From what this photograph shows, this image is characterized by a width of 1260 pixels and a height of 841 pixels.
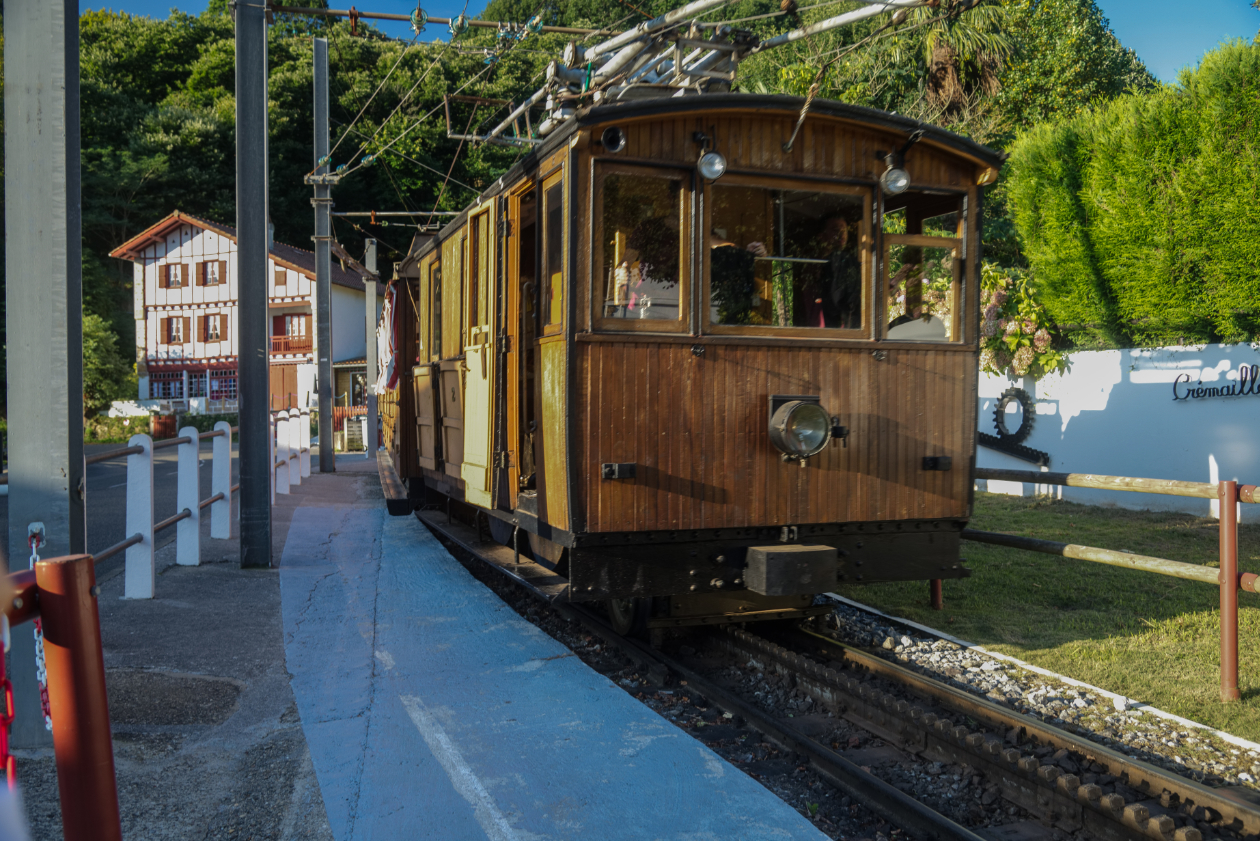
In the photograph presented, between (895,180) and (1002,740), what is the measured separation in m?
2.97

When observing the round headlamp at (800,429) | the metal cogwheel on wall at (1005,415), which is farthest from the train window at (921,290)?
the metal cogwheel on wall at (1005,415)

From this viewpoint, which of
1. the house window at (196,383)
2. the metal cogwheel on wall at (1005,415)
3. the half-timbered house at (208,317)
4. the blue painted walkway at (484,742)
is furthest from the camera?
the house window at (196,383)

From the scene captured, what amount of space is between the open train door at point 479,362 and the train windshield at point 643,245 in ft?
4.49

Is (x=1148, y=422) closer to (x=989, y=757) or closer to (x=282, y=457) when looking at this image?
(x=989, y=757)

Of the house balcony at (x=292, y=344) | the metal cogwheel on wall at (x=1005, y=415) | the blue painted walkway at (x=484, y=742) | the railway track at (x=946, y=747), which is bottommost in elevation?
the blue painted walkway at (x=484, y=742)

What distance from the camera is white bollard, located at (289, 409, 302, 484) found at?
588 inches

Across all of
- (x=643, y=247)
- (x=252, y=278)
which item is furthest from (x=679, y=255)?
(x=252, y=278)

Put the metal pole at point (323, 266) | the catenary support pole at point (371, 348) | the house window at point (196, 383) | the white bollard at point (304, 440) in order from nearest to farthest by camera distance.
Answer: the white bollard at point (304, 440)
the metal pole at point (323, 266)
the catenary support pole at point (371, 348)
the house window at point (196, 383)

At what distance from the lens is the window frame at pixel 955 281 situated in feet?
17.5

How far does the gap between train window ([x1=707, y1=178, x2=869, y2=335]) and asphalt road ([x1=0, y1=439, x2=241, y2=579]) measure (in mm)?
4325

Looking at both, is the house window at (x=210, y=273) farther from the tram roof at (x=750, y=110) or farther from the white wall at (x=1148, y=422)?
the tram roof at (x=750, y=110)

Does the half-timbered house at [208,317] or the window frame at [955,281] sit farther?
the half-timbered house at [208,317]

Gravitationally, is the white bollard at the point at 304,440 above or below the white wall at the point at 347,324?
below

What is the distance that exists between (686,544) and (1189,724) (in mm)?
2477
